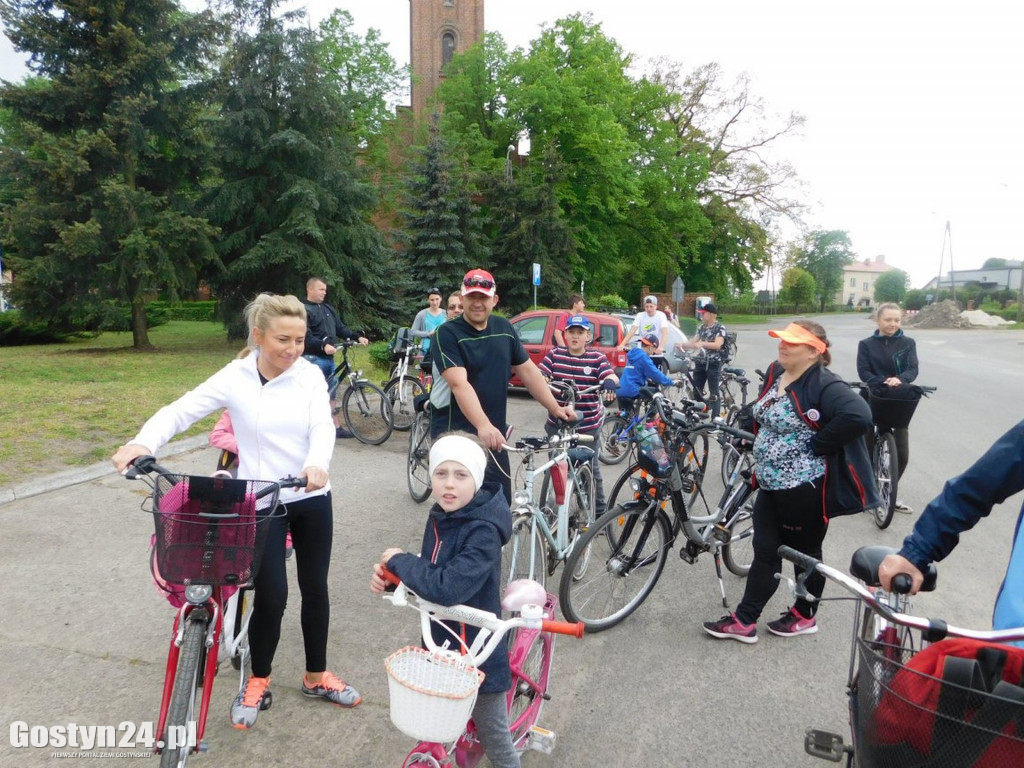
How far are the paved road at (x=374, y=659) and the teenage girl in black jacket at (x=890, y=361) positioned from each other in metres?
1.17

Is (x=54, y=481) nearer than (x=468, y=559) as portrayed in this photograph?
No

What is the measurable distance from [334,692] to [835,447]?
108 inches

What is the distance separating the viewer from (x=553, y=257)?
28.6 meters

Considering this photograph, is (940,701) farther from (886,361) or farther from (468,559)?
(886,361)

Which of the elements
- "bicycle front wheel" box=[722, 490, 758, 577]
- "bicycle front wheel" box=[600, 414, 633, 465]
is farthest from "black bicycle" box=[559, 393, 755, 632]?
"bicycle front wheel" box=[600, 414, 633, 465]

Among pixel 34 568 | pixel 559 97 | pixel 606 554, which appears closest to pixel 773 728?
pixel 606 554

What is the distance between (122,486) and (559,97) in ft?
86.7

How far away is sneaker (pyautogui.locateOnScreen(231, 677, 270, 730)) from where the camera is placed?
2924 millimetres

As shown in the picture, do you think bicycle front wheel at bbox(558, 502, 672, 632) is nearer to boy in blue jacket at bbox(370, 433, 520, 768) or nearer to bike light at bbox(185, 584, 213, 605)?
boy in blue jacket at bbox(370, 433, 520, 768)

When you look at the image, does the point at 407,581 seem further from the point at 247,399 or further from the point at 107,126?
the point at 107,126

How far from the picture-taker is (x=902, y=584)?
188 cm

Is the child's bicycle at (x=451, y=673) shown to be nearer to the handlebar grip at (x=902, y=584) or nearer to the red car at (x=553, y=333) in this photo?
the handlebar grip at (x=902, y=584)

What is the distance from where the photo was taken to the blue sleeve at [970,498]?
2055 millimetres

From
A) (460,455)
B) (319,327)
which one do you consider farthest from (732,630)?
(319,327)
